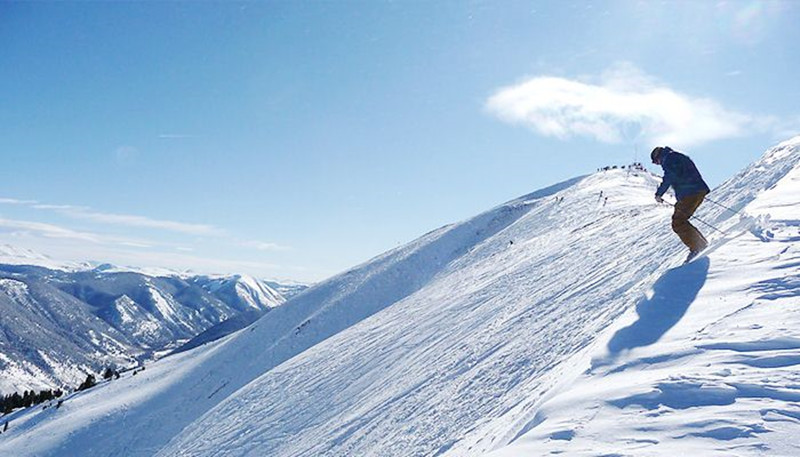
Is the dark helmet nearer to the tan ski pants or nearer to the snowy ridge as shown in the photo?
the tan ski pants

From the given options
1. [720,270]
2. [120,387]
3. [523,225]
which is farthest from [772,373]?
[120,387]

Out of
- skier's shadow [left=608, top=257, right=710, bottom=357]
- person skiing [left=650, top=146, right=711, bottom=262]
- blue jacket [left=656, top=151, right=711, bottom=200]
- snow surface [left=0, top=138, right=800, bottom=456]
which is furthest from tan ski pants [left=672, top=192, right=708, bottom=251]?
skier's shadow [left=608, top=257, right=710, bottom=357]

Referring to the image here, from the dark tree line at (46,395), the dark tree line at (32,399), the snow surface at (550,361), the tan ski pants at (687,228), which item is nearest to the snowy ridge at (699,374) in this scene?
the snow surface at (550,361)

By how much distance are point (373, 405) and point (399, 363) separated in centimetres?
311

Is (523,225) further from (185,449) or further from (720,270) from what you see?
(720,270)

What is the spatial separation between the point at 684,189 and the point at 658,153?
0.96m

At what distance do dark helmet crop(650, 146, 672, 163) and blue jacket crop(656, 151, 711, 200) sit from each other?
2.4 inches

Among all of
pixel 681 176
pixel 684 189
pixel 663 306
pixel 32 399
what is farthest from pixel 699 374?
pixel 32 399

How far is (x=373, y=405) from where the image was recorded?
14.1 m

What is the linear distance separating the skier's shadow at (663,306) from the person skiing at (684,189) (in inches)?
38.2

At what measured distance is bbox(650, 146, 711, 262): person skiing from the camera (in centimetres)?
1043

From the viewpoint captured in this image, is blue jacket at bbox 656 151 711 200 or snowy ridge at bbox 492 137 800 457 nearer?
snowy ridge at bbox 492 137 800 457

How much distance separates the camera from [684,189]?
1066cm

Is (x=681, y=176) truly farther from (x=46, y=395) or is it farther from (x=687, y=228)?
(x=46, y=395)
